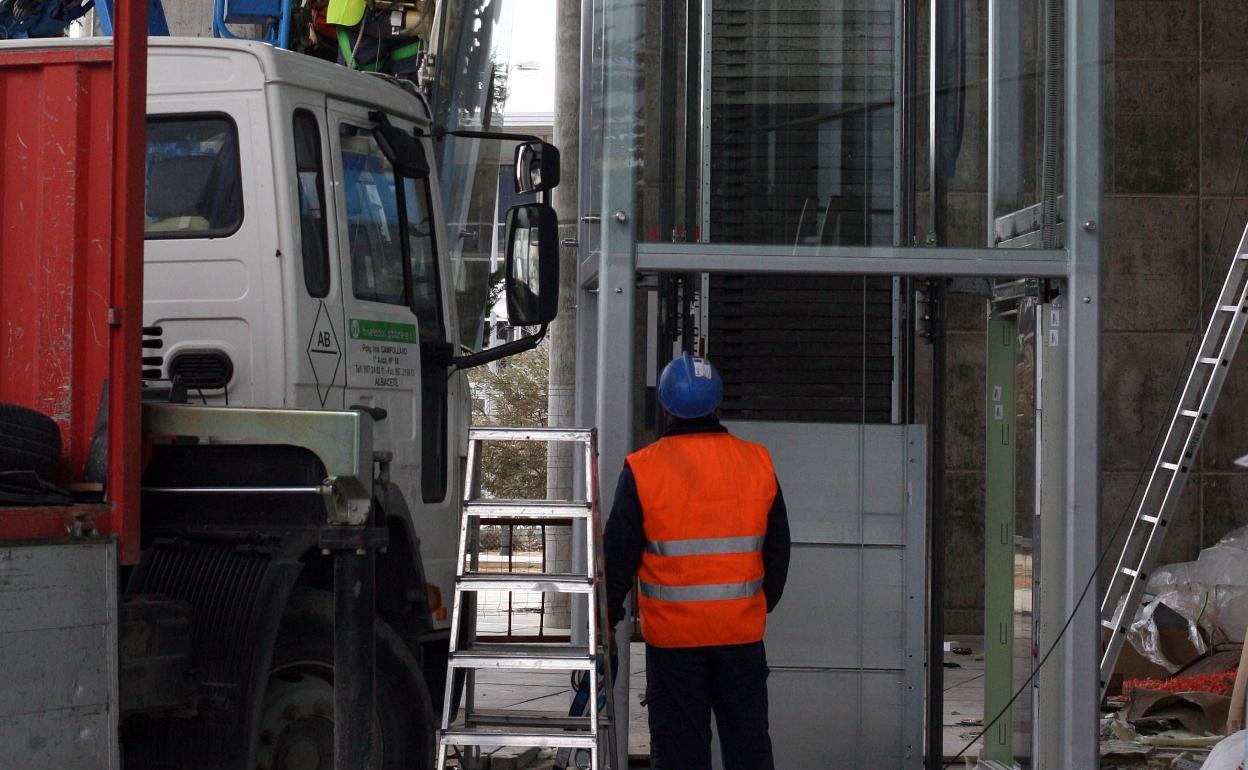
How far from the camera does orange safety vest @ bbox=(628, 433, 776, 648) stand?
4.66 meters

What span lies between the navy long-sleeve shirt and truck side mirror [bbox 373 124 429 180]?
4.68 ft

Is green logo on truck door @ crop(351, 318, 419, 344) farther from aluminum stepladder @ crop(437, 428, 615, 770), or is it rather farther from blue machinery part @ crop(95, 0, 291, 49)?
Answer: blue machinery part @ crop(95, 0, 291, 49)

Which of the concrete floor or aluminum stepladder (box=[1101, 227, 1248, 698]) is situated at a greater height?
aluminum stepladder (box=[1101, 227, 1248, 698])

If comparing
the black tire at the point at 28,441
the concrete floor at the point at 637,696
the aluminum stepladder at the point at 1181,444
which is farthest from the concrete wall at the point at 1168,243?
the black tire at the point at 28,441

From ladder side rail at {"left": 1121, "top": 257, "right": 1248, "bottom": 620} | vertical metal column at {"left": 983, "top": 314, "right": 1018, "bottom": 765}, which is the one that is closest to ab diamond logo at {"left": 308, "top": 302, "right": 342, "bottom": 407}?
vertical metal column at {"left": 983, "top": 314, "right": 1018, "bottom": 765}

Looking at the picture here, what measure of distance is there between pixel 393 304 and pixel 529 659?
153 centimetres

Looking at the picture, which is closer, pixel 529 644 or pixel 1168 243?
pixel 529 644

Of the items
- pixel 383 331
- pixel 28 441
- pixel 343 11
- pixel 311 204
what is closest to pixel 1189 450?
pixel 383 331

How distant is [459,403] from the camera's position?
597 centimetres

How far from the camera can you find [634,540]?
4688 millimetres

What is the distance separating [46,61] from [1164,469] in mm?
5909

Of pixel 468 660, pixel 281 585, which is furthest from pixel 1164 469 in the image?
pixel 281 585

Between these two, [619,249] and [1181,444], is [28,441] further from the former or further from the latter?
[1181,444]

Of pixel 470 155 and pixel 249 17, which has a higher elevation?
Result: pixel 249 17
